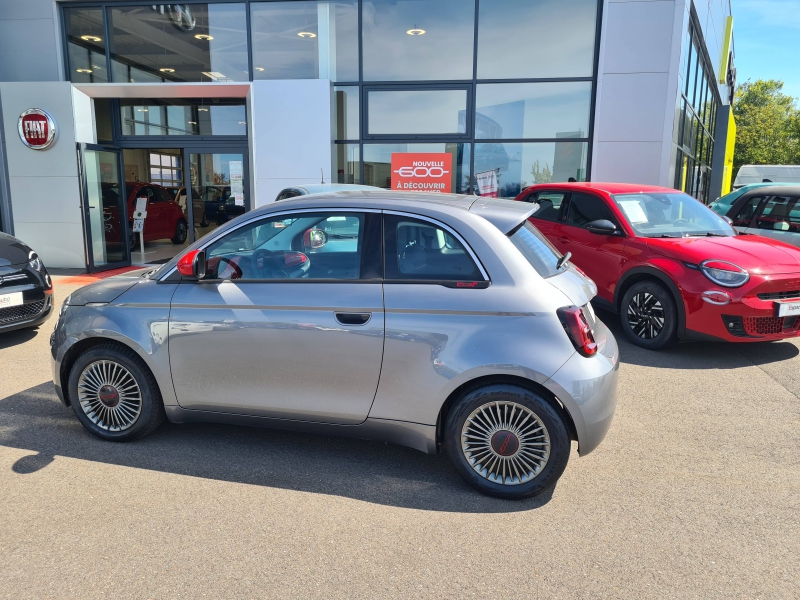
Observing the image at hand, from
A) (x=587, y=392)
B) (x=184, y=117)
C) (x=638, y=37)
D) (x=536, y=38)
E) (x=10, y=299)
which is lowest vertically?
(x=10, y=299)

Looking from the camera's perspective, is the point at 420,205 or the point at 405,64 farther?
the point at 405,64

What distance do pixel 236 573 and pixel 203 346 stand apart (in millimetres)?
1440

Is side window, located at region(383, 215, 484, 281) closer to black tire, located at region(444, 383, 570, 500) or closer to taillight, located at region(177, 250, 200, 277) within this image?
black tire, located at region(444, 383, 570, 500)

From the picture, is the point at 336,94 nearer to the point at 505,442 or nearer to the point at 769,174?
the point at 505,442

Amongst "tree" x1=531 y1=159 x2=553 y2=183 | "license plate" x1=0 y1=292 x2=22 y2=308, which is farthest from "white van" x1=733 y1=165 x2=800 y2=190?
"license plate" x1=0 y1=292 x2=22 y2=308

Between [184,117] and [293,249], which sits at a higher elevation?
[184,117]

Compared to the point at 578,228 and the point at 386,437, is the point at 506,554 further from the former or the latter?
the point at 578,228

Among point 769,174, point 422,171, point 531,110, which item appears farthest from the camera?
point 769,174

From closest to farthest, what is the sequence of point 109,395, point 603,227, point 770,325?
point 109,395
point 770,325
point 603,227

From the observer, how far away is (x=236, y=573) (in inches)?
106

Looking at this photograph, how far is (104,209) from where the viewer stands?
1216 centimetres

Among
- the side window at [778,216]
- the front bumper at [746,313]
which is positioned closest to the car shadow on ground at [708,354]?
the front bumper at [746,313]

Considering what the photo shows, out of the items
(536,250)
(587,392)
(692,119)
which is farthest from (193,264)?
(692,119)

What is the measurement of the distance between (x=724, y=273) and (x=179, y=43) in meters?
10.8
